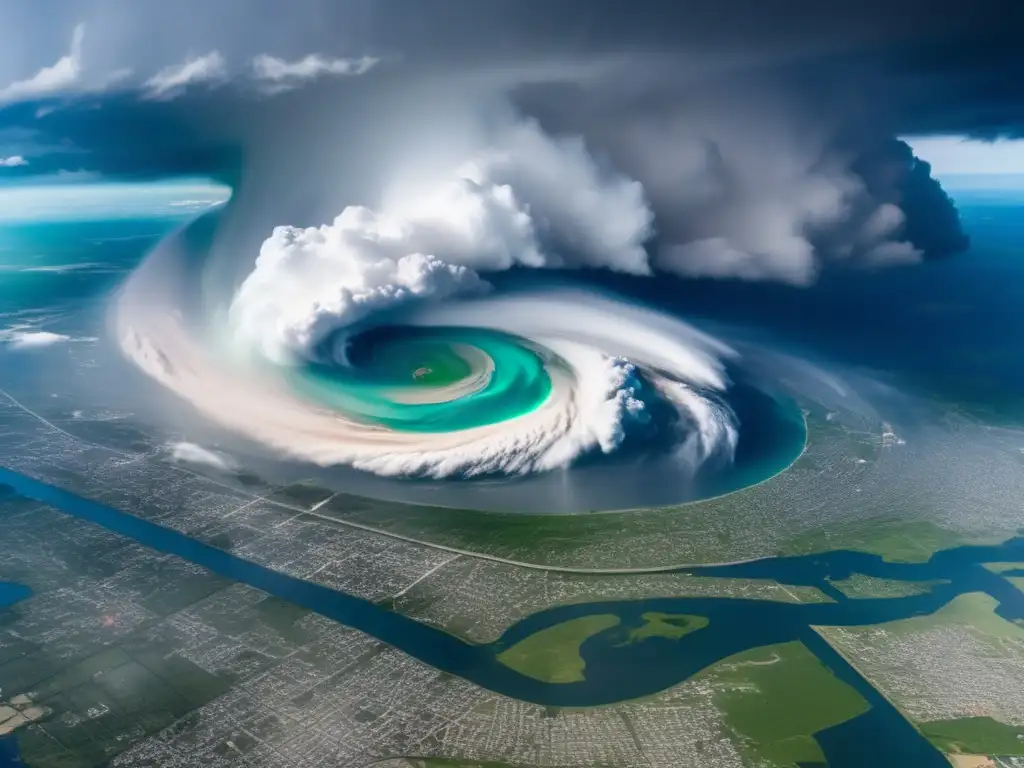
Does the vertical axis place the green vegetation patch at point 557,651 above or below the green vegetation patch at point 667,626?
below

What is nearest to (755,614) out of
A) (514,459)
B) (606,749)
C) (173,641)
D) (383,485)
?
(606,749)

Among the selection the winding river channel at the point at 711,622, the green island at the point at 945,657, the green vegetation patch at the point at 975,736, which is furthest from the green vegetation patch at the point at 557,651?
the green vegetation patch at the point at 975,736

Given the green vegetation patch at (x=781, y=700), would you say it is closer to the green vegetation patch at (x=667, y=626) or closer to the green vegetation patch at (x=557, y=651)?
the green vegetation patch at (x=667, y=626)

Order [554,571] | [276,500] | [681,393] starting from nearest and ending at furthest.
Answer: [554,571] < [276,500] < [681,393]

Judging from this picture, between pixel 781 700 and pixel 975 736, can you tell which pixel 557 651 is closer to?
pixel 781 700

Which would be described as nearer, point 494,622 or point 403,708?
point 403,708

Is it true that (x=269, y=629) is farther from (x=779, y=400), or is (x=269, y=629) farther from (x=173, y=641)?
(x=779, y=400)
